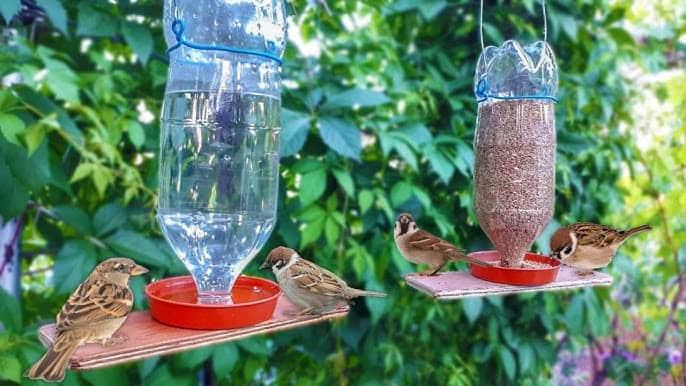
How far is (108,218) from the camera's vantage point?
4.62 ft

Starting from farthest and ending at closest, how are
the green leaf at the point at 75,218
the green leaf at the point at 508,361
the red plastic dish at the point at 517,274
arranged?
the green leaf at the point at 508,361 < the green leaf at the point at 75,218 < the red plastic dish at the point at 517,274

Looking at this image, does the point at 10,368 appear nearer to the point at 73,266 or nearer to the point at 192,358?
the point at 73,266

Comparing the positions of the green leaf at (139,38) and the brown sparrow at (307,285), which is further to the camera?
the green leaf at (139,38)

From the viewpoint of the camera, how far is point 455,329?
2121mm

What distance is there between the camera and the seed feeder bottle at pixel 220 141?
1.02m

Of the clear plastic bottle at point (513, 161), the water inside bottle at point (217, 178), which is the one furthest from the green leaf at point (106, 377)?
the clear plastic bottle at point (513, 161)

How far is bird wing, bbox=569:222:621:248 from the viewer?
1.19 m

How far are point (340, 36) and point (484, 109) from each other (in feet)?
2.23

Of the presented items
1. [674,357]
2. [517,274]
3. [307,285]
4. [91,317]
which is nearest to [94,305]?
[91,317]

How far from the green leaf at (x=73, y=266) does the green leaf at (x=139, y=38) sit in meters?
0.42

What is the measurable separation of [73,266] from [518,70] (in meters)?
0.99

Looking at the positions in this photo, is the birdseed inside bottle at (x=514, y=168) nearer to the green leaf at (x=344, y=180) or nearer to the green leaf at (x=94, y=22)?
the green leaf at (x=344, y=180)

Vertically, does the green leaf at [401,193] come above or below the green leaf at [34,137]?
below

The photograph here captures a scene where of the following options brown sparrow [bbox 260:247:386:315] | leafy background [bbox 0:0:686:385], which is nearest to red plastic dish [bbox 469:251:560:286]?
brown sparrow [bbox 260:247:386:315]
